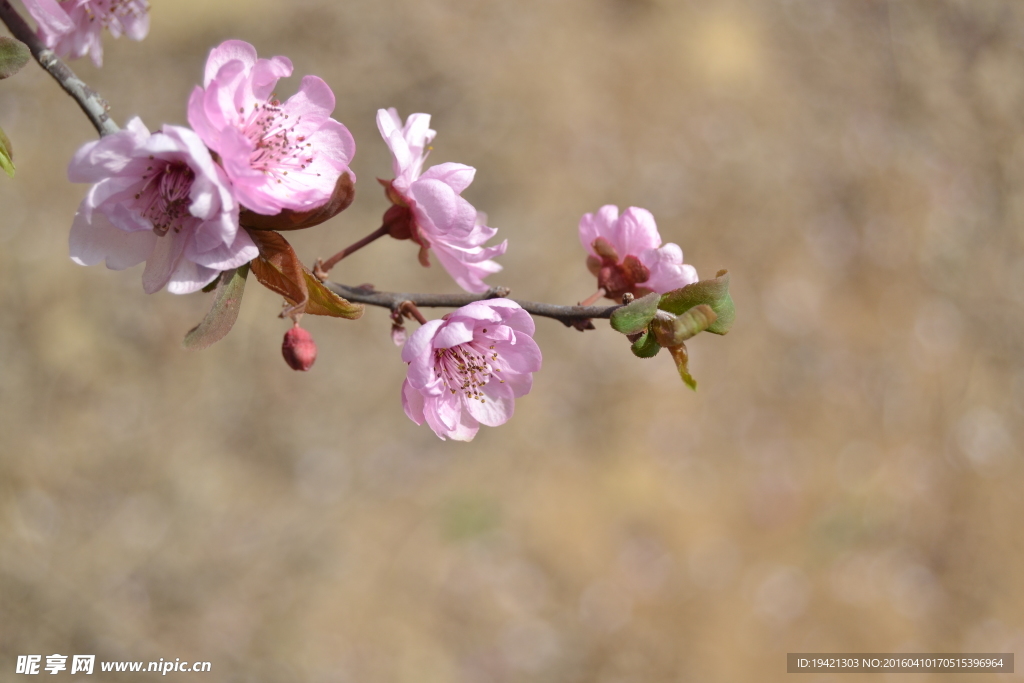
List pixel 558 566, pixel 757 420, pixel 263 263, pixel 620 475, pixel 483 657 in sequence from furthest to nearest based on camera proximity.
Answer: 1. pixel 757 420
2. pixel 620 475
3. pixel 558 566
4. pixel 483 657
5. pixel 263 263

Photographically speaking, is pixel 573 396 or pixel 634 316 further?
pixel 573 396

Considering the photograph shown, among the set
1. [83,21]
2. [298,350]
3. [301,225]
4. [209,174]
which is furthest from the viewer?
[83,21]

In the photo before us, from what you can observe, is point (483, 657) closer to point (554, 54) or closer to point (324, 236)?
point (324, 236)

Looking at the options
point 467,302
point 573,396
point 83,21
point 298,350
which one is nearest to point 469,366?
point 467,302

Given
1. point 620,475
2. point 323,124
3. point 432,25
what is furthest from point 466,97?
point 323,124

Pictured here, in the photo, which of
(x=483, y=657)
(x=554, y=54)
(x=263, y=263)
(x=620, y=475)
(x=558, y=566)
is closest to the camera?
(x=263, y=263)

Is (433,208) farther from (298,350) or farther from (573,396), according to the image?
(573,396)

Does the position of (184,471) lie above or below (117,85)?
below
